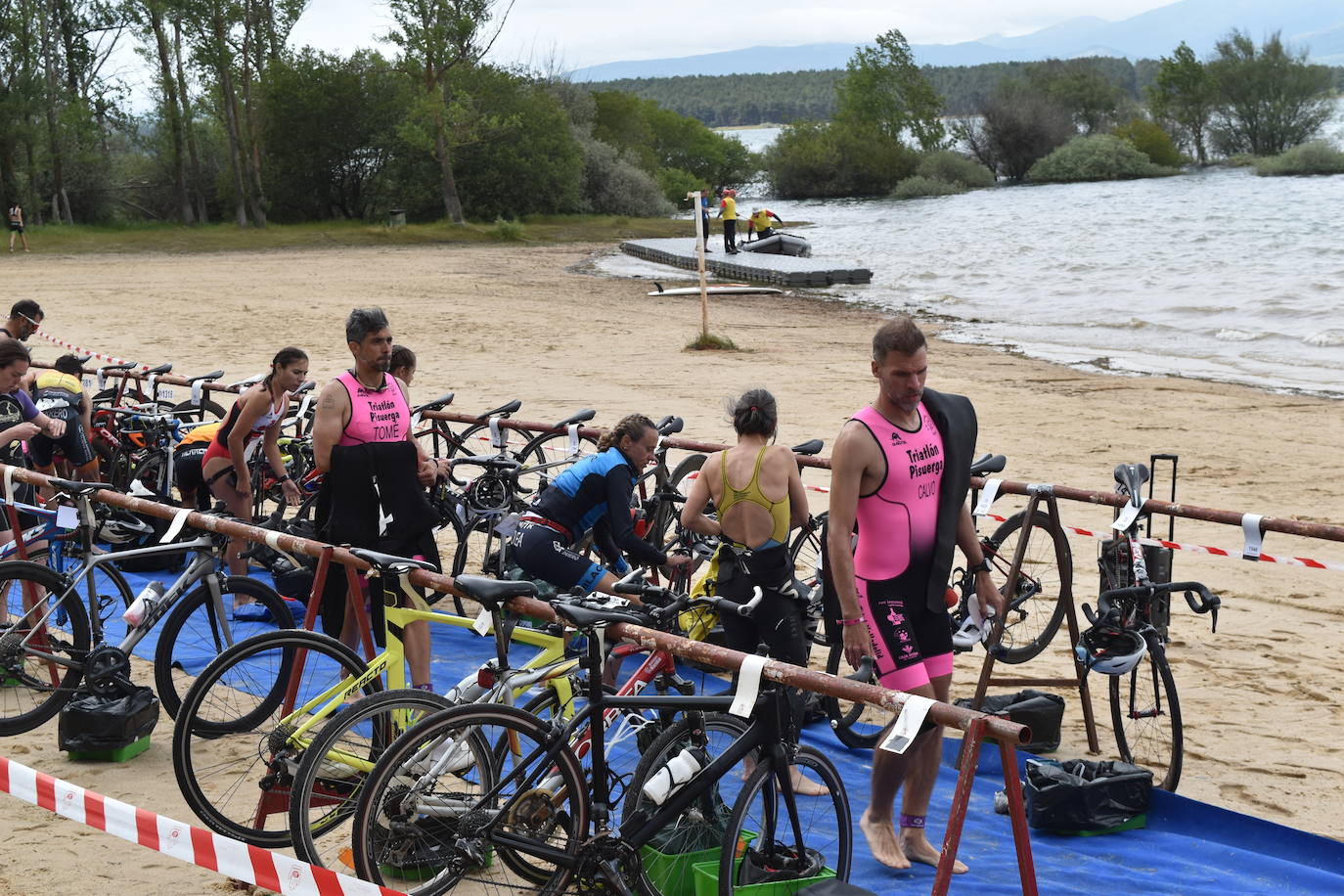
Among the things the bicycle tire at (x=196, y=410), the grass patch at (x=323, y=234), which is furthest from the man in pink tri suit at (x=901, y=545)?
the grass patch at (x=323, y=234)

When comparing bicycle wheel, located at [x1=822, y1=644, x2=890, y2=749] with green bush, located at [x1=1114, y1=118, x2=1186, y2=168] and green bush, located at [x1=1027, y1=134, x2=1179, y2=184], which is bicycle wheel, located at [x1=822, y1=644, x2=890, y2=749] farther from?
green bush, located at [x1=1114, y1=118, x2=1186, y2=168]

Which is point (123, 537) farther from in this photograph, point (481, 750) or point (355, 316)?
point (481, 750)

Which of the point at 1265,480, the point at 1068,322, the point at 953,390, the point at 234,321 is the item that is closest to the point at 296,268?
the point at 234,321

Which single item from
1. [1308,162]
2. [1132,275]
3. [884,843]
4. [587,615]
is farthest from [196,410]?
[1308,162]

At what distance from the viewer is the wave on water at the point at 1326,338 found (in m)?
23.5

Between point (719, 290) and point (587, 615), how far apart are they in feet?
91.7

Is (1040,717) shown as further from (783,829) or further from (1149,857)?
(783,829)

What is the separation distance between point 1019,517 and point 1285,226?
47.1 meters

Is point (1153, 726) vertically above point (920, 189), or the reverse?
point (920, 189)

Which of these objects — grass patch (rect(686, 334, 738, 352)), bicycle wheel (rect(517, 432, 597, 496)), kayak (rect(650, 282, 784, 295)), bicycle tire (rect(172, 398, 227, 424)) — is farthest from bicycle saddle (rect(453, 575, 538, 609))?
kayak (rect(650, 282, 784, 295))

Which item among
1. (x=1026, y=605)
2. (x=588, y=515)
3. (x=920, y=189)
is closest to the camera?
(x=588, y=515)

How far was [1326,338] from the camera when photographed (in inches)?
939

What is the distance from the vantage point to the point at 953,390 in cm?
1734

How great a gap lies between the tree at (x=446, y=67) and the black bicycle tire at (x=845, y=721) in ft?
156
